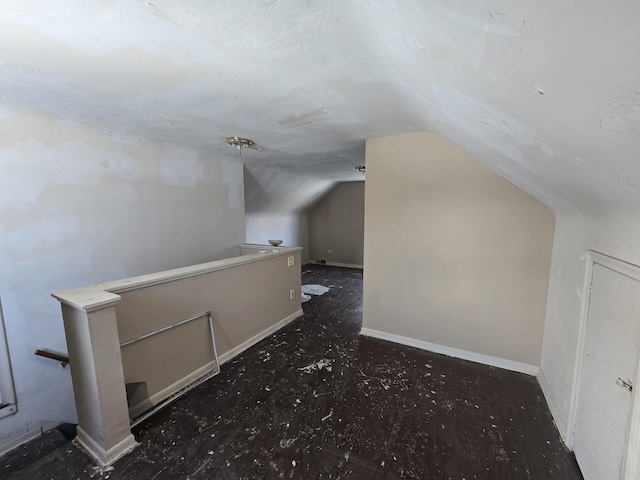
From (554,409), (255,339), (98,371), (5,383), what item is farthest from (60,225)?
(554,409)

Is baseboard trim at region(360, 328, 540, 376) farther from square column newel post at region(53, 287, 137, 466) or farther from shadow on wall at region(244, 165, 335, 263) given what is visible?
shadow on wall at region(244, 165, 335, 263)

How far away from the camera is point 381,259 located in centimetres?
283

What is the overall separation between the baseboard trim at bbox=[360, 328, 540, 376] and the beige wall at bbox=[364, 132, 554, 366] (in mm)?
43

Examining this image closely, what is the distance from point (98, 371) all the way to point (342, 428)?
1484 mm

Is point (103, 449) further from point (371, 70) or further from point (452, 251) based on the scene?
point (452, 251)

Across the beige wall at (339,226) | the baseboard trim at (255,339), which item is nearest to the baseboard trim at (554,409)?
the baseboard trim at (255,339)

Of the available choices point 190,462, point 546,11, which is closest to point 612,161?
point 546,11

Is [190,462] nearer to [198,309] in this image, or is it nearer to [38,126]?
[198,309]

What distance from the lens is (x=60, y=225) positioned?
228 cm

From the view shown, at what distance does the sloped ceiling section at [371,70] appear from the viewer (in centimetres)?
56

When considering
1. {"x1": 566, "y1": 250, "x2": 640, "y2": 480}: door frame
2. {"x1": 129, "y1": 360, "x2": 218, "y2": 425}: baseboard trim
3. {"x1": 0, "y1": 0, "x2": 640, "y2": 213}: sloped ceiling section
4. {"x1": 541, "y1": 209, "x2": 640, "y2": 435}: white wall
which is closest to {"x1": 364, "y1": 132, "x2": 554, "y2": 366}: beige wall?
{"x1": 541, "y1": 209, "x2": 640, "y2": 435}: white wall

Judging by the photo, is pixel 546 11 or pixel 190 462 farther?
pixel 190 462

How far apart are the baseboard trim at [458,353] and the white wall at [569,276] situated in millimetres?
165

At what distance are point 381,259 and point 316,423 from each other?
5.34ft
